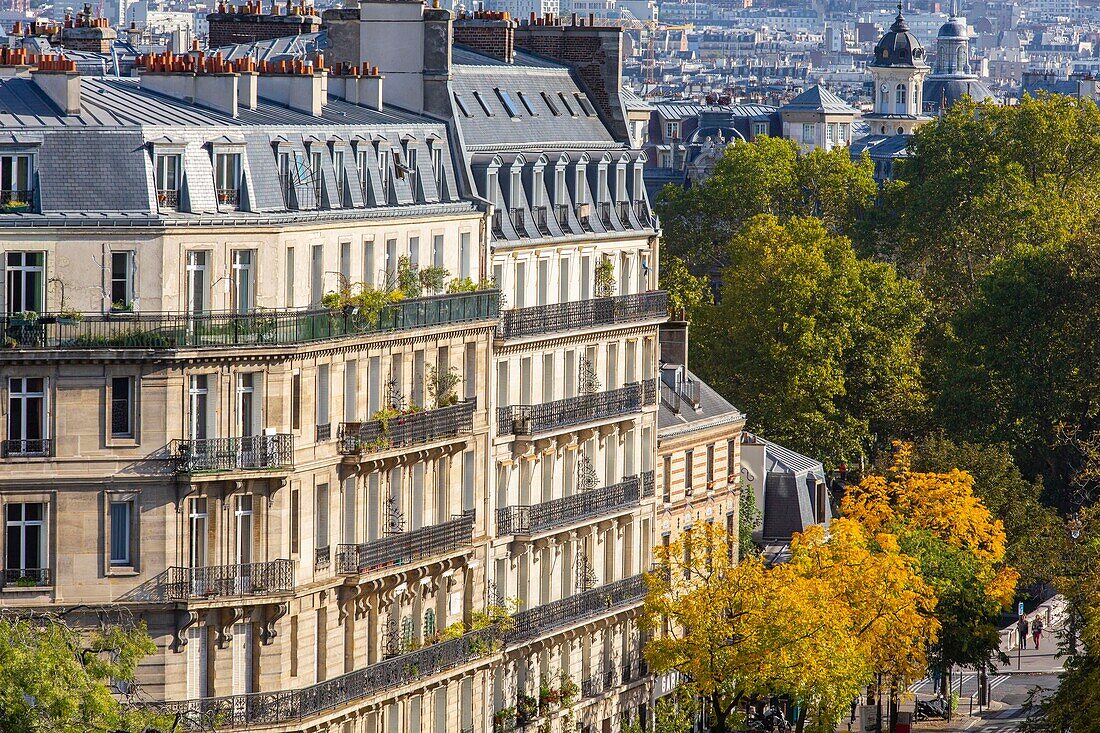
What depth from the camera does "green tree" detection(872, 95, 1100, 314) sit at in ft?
513

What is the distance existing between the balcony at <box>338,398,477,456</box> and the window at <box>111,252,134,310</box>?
26.0ft

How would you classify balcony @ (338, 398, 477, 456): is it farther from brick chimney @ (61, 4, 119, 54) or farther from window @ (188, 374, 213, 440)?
brick chimney @ (61, 4, 119, 54)

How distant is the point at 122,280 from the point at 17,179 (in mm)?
3216

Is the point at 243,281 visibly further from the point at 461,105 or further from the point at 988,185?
the point at 988,185

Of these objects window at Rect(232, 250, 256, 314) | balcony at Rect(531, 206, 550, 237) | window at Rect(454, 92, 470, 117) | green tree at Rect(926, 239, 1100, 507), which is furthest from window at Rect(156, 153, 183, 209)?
green tree at Rect(926, 239, 1100, 507)

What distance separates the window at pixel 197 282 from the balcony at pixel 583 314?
52.2ft

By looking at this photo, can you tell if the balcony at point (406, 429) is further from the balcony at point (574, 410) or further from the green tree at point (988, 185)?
the green tree at point (988, 185)

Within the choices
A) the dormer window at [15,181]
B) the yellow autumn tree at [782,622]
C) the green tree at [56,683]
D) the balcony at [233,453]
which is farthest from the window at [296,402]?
the yellow autumn tree at [782,622]

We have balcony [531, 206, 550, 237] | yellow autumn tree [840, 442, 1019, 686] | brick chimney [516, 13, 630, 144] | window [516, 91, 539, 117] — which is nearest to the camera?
balcony [531, 206, 550, 237]

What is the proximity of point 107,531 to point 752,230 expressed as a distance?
75686mm

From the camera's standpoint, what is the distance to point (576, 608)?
3738 inches

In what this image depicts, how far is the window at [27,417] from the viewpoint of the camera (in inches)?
2864

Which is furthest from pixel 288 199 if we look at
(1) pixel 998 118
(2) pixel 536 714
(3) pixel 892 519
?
(1) pixel 998 118

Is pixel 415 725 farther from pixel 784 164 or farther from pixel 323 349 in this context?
pixel 784 164
